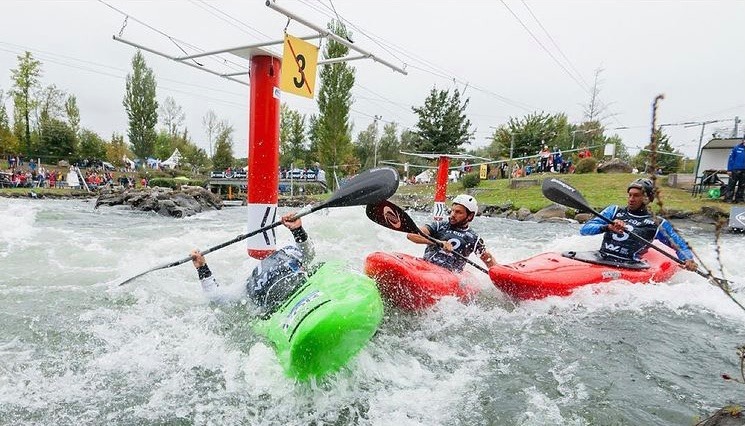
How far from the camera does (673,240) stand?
6.35 feet

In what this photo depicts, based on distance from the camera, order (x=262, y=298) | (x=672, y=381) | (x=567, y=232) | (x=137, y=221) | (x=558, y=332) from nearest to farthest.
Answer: (x=672, y=381) < (x=262, y=298) < (x=558, y=332) < (x=567, y=232) < (x=137, y=221)

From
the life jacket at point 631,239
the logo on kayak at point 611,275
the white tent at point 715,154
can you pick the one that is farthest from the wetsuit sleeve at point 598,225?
the white tent at point 715,154

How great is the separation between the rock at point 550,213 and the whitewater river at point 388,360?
29.1ft

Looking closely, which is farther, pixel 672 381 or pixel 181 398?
pixel 672 381

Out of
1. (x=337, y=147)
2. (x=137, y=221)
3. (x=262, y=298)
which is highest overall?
(x=337, y=147)

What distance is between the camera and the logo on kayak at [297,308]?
9.09 feet

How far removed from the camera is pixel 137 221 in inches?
505

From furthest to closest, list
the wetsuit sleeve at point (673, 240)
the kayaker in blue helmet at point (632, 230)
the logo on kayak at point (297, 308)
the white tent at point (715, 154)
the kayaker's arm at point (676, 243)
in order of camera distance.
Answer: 1. the white tent at point (715, 154)
2. the kayaker in blue helmet at point (632, 230)
3. the logo on kayak at point (297, 308)
4. the kayaker's arm at point (676, 243)
5. the wetsuit sleeve at point (673, 240)

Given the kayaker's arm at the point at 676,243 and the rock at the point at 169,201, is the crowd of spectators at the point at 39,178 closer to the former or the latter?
the rock at the point at 169,201

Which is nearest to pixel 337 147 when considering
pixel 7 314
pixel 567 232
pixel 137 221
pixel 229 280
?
pixel 137 221

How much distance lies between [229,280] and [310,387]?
348 cm

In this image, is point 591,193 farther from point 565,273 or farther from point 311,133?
point 311,133

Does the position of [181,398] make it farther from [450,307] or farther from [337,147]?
[337,147]

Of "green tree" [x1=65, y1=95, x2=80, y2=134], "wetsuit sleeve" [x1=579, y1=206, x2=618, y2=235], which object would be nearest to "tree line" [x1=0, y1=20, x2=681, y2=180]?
"green tree" [x1=65, y1=95, x2=80, y2=134]
